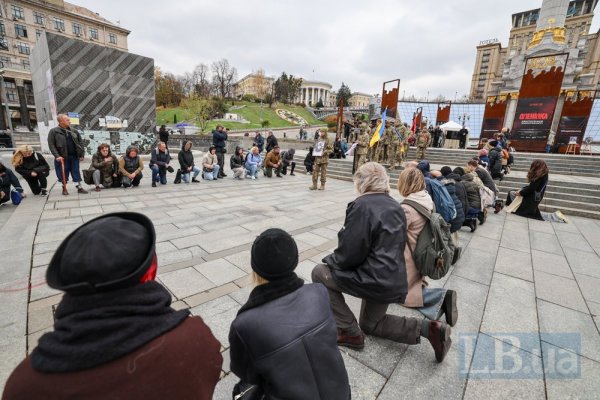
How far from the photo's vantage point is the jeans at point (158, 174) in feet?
27.6

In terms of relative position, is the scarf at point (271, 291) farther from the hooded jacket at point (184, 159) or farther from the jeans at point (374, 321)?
the hooded jacket at point (184, 159)

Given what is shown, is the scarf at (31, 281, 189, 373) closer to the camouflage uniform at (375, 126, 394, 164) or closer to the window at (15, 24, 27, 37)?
the camouflage uniform at (375, 126, 394, 164)

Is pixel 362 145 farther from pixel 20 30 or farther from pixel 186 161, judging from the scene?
pixel 20 30

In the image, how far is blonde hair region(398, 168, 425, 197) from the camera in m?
2.79

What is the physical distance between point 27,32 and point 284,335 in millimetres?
60561

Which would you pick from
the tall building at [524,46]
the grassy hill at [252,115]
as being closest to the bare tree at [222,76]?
the grassy hill at [252,115]

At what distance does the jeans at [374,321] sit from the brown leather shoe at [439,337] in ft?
0.37

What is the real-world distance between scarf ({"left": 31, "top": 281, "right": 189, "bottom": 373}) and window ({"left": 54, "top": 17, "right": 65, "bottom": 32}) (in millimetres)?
61296

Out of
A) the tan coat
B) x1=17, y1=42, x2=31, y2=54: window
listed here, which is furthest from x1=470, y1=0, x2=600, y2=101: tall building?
x1=17, y1=42, x2=31, y2=54: window

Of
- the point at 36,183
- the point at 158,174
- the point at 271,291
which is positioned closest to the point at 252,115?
the point at 158,174

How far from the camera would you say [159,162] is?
8.55 metres

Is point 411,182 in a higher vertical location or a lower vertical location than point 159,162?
higher

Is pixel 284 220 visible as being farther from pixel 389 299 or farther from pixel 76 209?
pixel 76 209

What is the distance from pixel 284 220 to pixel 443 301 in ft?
12.3
